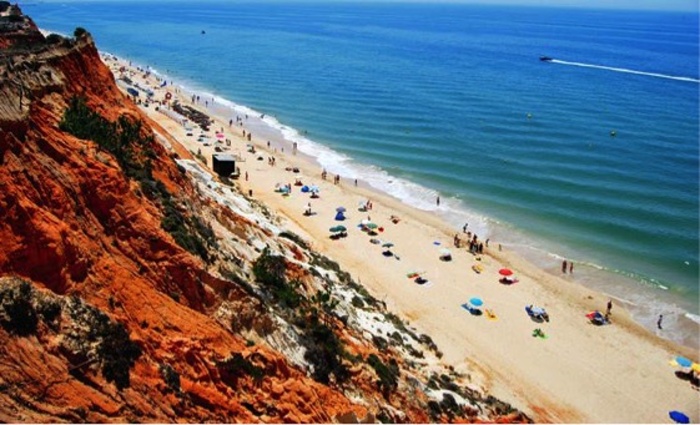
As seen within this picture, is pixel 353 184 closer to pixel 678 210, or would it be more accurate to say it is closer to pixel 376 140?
pixel 376 140

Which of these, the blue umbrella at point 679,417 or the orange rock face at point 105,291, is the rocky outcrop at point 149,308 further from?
the blue umbrella at point 679,417

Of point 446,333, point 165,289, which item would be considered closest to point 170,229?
point 165,289

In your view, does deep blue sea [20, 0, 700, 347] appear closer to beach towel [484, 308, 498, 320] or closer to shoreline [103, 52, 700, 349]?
shoreline [103, 52, 700, 349]

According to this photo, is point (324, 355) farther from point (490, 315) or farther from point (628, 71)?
point (628, 71)

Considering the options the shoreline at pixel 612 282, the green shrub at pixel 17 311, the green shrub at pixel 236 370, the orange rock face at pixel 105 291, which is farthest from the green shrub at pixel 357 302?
the shoreline at pixel 612 282

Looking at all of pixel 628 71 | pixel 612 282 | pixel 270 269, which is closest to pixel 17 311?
pixel 270 269
